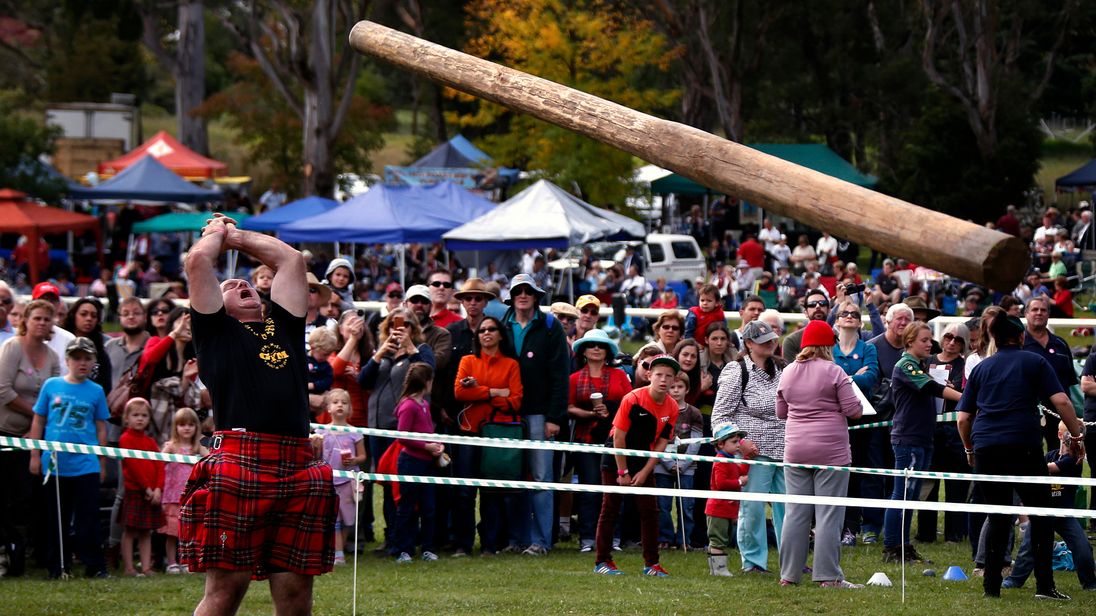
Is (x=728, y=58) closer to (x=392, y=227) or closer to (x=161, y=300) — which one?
(x=392, y=227)

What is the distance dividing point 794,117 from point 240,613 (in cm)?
3469

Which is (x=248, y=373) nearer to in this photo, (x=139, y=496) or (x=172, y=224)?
(x=139, y=496)

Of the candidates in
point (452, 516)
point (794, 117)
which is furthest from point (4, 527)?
point (794, 117)

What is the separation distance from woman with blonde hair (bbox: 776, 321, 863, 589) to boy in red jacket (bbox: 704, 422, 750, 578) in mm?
431

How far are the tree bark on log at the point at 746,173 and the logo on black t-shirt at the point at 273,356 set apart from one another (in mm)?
1054

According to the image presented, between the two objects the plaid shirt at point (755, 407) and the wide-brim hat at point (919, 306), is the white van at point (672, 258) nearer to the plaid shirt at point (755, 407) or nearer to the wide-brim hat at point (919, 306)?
the wide-brim hat at point (919, 306)

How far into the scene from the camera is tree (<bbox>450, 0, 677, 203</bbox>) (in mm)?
29656

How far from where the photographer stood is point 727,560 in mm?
7582

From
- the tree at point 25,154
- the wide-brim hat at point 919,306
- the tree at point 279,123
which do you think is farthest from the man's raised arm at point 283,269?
the tree at point 279,123

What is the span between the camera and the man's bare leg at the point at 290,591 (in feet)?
15.0

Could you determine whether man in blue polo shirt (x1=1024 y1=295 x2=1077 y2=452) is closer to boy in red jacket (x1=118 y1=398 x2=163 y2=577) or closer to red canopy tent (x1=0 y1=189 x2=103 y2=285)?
boy in red jacket (x1=118 y1=398 x2=163 y2=577)

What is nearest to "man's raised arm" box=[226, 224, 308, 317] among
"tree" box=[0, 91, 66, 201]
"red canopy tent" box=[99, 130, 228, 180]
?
"tree" box=[0, 91, 66, 201]

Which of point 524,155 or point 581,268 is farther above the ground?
point 524,155

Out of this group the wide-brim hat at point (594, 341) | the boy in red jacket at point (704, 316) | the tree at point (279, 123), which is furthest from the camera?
the tree at point (279, 123)
